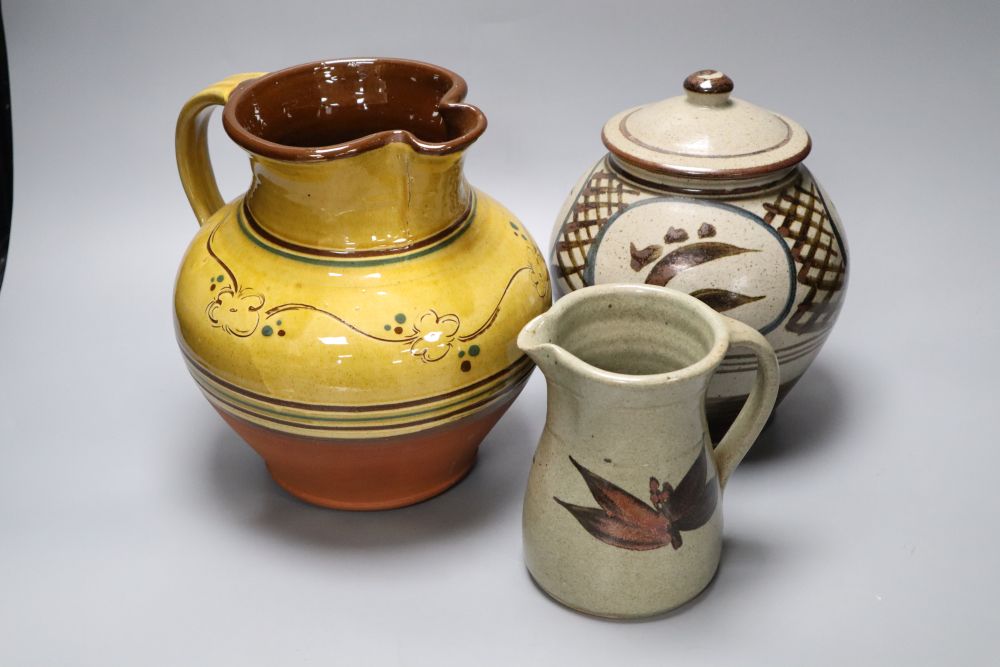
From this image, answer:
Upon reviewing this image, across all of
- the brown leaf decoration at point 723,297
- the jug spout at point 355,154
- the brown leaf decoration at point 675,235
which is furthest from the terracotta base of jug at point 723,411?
the jug spout at point 355,154

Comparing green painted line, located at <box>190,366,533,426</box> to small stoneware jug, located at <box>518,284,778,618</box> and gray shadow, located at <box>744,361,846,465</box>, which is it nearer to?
small stoneware jug, located at <box>518,284,778,618</box>

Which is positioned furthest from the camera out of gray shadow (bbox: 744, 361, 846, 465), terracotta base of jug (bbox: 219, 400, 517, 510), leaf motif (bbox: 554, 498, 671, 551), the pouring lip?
gray shadow (bbox: 744, 361, 846, 465)

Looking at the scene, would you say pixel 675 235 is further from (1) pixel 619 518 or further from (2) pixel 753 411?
(1) pixel 619 518

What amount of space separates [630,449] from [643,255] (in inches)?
15.3

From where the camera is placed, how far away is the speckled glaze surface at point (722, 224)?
1808 millimetres

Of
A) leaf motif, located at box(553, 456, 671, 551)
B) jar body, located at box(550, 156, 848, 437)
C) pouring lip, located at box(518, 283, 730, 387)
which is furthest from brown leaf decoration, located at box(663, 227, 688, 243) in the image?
leaf motif, located at box(553, 456, 671, 551)

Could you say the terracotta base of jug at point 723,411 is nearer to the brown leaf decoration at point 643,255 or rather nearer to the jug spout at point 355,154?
the brown leaf decoration at point 643,255

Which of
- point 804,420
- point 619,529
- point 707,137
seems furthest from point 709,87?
point 619,529

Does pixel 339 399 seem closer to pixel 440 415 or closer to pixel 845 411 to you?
pixel 440 415

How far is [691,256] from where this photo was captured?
1808mm

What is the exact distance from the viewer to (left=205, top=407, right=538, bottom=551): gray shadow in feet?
6.06

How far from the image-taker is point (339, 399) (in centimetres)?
164

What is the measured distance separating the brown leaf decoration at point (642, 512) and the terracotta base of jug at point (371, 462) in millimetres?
231

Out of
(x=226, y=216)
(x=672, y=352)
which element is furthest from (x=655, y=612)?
(x=226, y=216)
